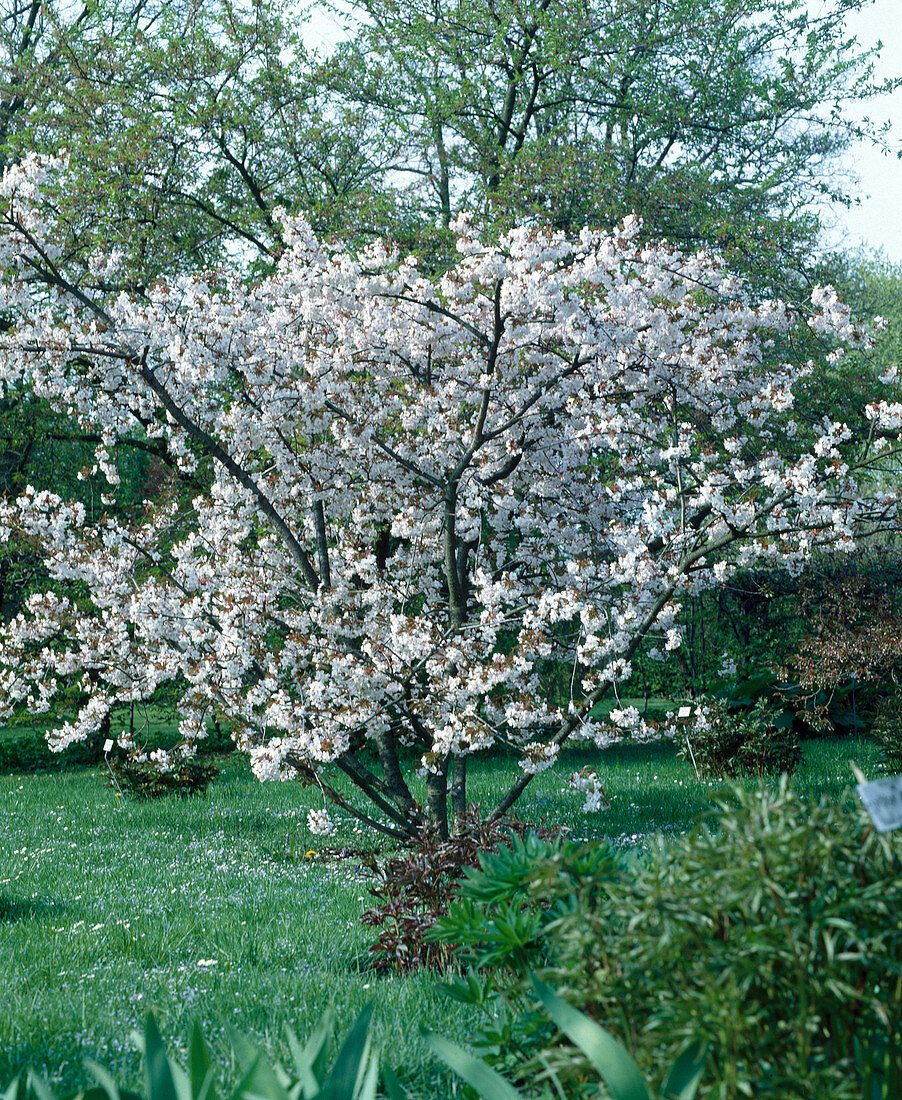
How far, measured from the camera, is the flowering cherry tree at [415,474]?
6453 mm

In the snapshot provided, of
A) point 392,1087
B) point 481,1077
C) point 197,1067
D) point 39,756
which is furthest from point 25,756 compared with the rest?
point 481,1077

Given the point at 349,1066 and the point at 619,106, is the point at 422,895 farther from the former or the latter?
the point at 619,106

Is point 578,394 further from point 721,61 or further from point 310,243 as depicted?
point 721,61

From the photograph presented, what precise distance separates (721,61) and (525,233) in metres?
9.80

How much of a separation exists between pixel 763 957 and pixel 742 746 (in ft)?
31.7

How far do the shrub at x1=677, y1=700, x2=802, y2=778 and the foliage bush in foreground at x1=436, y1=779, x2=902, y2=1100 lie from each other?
922 centimetres

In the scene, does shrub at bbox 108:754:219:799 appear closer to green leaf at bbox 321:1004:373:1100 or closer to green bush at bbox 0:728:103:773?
green bush at bbox 0:728:103:773

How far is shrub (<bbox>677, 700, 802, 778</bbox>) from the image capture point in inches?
432

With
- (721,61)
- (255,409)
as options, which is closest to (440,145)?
(721,61)

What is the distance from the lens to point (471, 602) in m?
8.00

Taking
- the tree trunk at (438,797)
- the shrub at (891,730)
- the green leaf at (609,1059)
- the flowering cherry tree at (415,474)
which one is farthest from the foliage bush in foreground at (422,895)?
the shrub at (891,730)

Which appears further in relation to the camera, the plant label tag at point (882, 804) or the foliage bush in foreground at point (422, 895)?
the foliage bush in foreground at point (422, 895)

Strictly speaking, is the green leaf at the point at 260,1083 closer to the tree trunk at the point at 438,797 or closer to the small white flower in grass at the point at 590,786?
the small white flower in grass at the point at 590,786

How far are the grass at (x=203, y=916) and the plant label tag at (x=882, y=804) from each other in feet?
1.02
